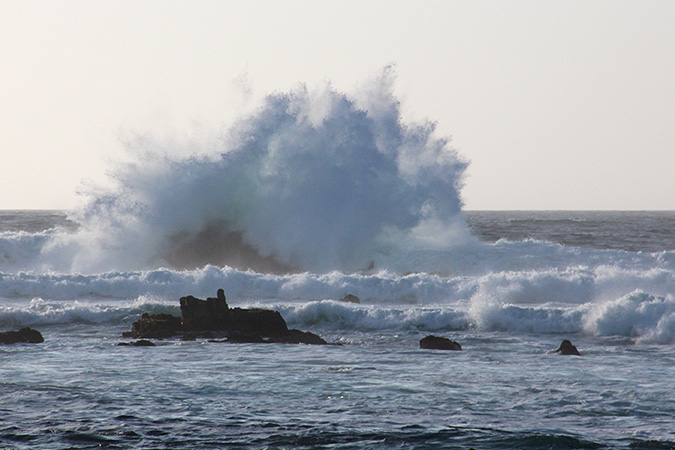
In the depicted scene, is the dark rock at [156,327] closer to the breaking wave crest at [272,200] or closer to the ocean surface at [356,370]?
the ocean surface at [356,370]

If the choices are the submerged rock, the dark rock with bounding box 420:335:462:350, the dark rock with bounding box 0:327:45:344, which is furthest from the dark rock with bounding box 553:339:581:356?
the dark rock with bounding box 0:327:45:344

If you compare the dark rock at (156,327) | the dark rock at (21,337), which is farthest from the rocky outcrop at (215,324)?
the dark rock at (21,337)

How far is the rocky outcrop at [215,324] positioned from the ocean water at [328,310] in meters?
0.74

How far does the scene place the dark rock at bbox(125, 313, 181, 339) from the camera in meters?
16.3

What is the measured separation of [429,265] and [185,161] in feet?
36.6

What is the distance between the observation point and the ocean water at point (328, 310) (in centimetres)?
944

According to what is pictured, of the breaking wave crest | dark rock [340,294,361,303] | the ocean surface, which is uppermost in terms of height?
the breaking wave crest

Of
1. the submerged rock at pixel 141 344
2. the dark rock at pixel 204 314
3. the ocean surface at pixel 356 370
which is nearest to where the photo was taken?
the ocean surface at pixel 356 370

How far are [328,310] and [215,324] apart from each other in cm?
361

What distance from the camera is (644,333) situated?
17.0m

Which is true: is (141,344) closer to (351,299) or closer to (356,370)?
(356,370)

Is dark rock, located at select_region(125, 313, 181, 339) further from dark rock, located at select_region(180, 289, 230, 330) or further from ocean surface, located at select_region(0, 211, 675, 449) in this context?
ocean surface, located at select_region(0, 211, 675, 449)

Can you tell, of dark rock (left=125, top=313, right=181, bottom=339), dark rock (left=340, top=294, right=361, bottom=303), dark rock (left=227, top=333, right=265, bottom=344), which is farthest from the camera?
dark rock (left=340, top=294, right=361, bottom=303)

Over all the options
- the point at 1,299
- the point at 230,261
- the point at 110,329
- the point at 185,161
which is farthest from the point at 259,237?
the point at 110,329
